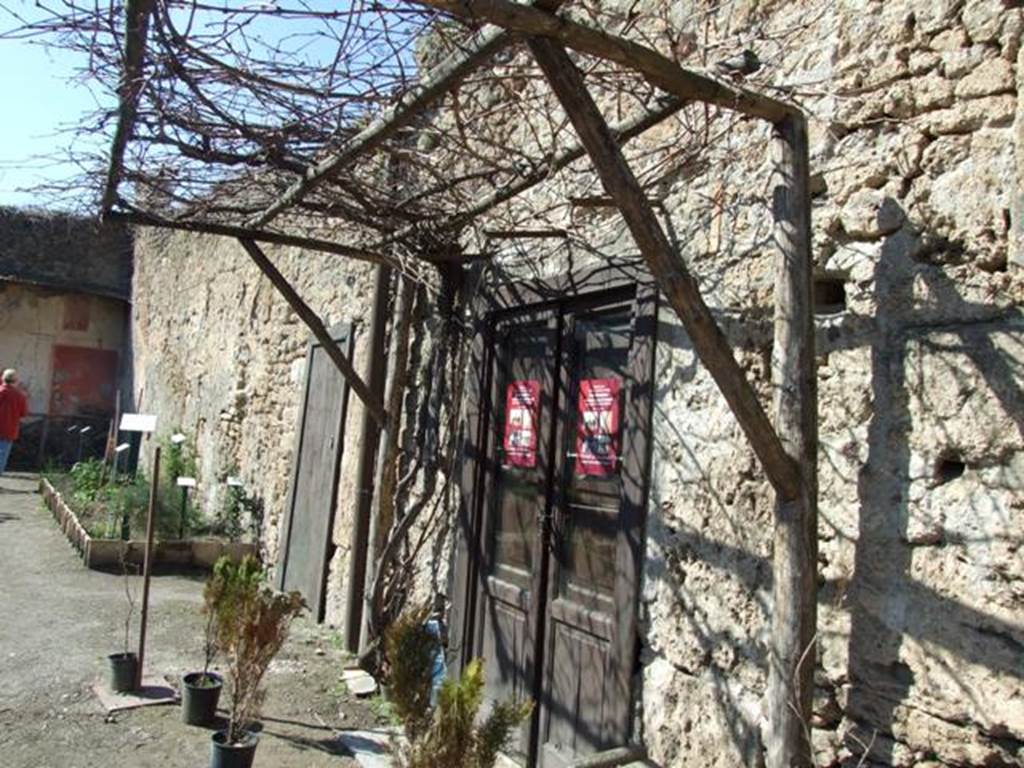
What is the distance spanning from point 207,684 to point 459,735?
2.26 m

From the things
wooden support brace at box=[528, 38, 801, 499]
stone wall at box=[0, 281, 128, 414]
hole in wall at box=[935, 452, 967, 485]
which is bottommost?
hole in wall at box=[935, 452, 967, 485]

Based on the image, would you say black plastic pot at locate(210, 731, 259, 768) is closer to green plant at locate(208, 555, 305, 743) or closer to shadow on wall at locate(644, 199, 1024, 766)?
green plant at locate(208, 555, 305, 743)

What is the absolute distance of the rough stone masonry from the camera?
7.48ft

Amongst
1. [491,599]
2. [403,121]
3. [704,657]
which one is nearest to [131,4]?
[403,121]

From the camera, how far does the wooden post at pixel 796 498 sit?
93.0 inches

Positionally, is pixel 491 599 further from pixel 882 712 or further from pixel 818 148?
pixel 818 148

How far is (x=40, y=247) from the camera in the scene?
16344 millimetres

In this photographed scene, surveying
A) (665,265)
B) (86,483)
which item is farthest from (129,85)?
(86,483)

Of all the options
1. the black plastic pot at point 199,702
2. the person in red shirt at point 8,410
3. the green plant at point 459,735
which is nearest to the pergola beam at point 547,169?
the green plant at point 459,735

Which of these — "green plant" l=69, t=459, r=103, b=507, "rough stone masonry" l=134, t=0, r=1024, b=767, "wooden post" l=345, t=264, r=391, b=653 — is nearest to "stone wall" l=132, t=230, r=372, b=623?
"wooden post" l=345, t=264, r=391, b=653

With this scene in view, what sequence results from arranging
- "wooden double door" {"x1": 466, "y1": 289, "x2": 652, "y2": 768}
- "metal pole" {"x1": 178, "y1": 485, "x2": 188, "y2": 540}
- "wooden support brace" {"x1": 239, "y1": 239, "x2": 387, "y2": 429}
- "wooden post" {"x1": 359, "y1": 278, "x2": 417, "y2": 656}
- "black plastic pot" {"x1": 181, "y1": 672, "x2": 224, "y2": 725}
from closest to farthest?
"wooden double door" {"x1": 466, "y1": 289, "x2": 652, "y2": 768} < "black plastic pot" {"x1": 181, "y1": 672, "x2": 224, "y2": 725} < "wooden support brace" {"x1": 239, "y1": 239, "x2": 387, "y2": 429} < "wooden post" {"x1": 359, "y1": 278, "x2": 417, "y2": 656} < "metal pole" {"x1": 178, "y1": 485, "x2": 188, "y2": 540}

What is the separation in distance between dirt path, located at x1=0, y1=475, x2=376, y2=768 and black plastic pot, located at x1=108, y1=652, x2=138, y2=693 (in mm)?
131

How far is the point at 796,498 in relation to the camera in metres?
2.42

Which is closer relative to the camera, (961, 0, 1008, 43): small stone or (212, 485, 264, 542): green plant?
(961, 0, 1008, 43): small stone
